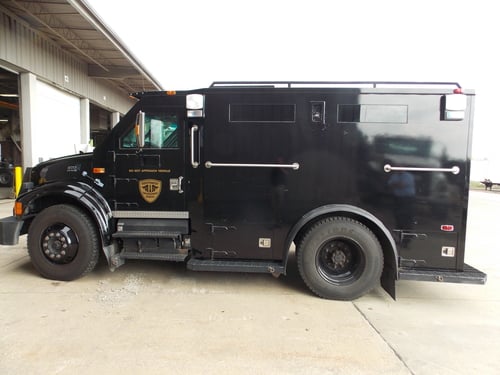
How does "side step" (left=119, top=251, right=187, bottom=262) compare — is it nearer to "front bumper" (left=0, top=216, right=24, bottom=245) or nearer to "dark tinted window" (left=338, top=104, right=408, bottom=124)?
"front bumper" (left=0, top=216, right=24, bottom=245)

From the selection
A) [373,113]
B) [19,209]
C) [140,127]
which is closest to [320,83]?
[373,113]

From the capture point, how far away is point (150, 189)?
14.1 ft

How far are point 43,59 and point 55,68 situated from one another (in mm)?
838

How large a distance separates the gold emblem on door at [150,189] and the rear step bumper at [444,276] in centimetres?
312

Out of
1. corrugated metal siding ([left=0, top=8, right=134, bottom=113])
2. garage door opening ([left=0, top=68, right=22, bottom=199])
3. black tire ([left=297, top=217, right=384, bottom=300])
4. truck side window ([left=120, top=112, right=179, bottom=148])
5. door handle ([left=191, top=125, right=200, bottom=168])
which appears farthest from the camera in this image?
garage door opening ([left=0, top=68, right=22, bottom=199])

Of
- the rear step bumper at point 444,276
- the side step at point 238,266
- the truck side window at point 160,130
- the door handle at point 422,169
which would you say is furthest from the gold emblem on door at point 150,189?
the rear step bumper at point 444,276

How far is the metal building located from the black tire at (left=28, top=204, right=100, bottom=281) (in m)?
7.66

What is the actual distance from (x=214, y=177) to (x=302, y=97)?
4.69 ft

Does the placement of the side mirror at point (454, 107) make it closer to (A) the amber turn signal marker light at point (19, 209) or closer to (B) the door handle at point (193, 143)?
(B) the door handle at point (193, 143)

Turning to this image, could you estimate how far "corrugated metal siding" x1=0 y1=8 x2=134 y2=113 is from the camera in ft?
32.8

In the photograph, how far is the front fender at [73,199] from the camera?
423 cm

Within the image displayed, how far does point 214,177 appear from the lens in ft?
13.5

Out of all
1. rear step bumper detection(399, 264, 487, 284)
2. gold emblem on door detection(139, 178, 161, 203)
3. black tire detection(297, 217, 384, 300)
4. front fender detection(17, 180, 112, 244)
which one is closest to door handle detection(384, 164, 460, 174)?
black tire detection(297, 217, 384, 300)

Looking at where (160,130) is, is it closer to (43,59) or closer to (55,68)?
(43,59)
